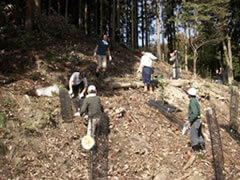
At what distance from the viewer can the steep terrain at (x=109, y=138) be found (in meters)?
6.72

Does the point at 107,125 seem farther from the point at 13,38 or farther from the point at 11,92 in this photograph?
the point at 13,38

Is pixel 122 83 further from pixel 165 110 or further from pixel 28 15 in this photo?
pixel 28 15

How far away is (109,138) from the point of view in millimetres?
7906

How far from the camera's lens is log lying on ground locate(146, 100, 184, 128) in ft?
28.8

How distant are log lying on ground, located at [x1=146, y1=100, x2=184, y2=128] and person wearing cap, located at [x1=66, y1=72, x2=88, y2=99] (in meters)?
2.62

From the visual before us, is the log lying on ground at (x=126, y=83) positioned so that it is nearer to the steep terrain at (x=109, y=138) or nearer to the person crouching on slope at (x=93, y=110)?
the steep terrain at (x=109, y=138)

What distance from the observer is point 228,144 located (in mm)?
8484

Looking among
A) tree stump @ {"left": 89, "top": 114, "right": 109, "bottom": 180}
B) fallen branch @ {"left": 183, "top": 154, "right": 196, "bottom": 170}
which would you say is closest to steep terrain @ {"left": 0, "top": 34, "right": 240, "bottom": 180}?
fallen branch @ {"left": 183, "top": 154, "right": 196, "bottom": 170}

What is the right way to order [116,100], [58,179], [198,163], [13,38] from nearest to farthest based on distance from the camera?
[58,179]
[198,163]
[116,100]
[13,38]

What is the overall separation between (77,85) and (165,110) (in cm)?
344

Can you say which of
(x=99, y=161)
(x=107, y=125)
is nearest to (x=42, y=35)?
(x=107, y=125)

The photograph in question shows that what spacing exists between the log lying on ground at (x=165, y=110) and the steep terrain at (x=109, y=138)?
0.53 ft

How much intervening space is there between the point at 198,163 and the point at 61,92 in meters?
5.10

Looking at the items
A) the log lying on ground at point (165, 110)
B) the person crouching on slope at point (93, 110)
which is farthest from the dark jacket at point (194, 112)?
the person crouching on slope at point (93, 110)
